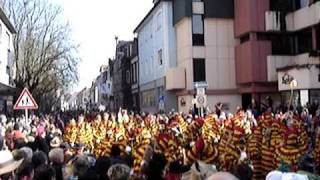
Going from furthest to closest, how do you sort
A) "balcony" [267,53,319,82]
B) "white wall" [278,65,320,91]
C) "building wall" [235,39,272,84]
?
"building wall" [235,39,272,84] < "balcony" [267,53,319,82] < "white wall" [278,65,320,91]

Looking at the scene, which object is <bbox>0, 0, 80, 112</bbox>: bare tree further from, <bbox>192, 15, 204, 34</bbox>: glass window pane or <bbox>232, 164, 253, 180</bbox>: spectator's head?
<bbox>232, 164, 253, 180</bbox>: spectator's head

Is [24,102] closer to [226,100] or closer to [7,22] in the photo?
[226,100]

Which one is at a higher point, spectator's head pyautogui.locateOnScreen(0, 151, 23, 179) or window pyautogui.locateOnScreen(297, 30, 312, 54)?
window pyautogui.locateOnScreen(297, 30, 312, 54)

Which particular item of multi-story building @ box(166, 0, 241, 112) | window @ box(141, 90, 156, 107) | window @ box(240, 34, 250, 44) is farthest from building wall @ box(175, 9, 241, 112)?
window @ box(141, 90, 156, 107)

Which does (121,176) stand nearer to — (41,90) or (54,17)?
(54,17)

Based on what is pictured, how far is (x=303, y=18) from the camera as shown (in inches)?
1404

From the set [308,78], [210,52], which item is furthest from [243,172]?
[210,52]

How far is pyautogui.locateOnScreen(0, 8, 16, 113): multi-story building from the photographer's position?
1654 inches

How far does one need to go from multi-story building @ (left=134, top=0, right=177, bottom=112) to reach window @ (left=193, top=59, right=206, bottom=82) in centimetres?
338

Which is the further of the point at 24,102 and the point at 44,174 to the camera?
the point at 24,102

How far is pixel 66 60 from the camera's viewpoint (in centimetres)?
4950

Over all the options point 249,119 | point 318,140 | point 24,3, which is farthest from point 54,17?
point 318,140

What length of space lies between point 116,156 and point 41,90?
1811 inches

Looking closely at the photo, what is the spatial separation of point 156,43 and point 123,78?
26.6 meters
